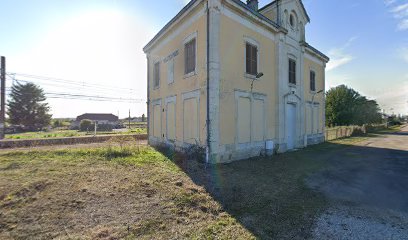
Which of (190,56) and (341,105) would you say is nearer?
(190,56)

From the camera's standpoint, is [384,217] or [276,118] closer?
[384,217]

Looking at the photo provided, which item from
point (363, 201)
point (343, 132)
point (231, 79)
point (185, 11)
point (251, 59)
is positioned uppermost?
point (185, 11)

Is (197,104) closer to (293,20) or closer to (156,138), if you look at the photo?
(156,138)

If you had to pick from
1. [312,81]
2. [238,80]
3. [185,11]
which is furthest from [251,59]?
[312,81]

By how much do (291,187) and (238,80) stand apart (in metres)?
5.36

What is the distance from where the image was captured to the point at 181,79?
10906 millimetres

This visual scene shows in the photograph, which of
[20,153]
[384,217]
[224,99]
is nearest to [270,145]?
[224,99]

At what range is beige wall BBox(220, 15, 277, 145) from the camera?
9.00 m

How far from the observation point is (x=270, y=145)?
11.1m

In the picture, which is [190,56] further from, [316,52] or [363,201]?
[316,52]

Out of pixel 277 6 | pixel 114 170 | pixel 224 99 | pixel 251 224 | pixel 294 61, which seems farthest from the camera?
pixel 294 61

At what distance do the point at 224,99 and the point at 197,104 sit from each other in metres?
1.31

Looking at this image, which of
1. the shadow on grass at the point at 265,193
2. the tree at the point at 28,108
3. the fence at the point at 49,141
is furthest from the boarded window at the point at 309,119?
the tree at the point at 28,108

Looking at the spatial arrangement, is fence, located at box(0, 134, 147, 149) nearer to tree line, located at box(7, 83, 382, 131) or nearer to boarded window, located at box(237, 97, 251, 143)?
boarded window, located at box(237, 97, 251, 143)
